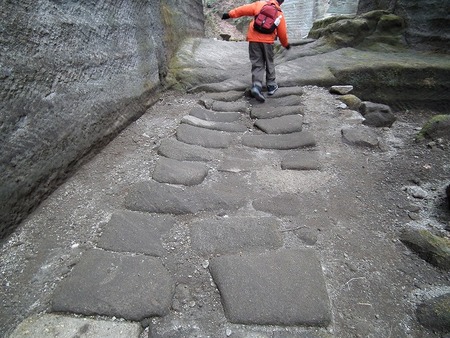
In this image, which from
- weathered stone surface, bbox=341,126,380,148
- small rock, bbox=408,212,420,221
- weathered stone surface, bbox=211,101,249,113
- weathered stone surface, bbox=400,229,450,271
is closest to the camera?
weathered stone surface, bbox=400,229,450,271

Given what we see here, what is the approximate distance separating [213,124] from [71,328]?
1887 millimetres

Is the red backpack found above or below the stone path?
above

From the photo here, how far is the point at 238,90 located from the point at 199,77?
A: 515 mm

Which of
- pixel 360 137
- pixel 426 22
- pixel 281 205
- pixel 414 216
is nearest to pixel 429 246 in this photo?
pixel 414 216

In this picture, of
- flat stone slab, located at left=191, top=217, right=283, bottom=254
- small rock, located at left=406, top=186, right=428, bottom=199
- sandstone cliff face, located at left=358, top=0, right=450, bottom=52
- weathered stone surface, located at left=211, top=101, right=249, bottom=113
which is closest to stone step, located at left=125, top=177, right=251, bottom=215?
flat stone slab, located at left=191, top=217, right=283, bottom=254

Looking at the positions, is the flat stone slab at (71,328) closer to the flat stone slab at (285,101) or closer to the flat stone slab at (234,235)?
the flat stone slab at (234,235)

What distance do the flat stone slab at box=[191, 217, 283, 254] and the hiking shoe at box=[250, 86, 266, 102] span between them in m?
1.83

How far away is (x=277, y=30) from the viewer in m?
3.21

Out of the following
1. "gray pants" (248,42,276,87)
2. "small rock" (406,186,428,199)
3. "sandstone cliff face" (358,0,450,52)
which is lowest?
"small rock" (406,186,428,199)

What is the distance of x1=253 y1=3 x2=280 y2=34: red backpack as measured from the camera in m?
3.05

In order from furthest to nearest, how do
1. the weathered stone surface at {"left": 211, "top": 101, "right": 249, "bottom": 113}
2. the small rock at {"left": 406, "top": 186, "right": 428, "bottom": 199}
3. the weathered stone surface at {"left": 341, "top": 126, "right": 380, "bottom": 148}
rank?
the weathered stone surface at {"left": 211, "top": 101, "right": 249, "bottom": 113} < the weathered stone surface at {"left": 341, "top": 126, "right": 380, "bottom": 148} < the small rock at {"left": 406, "top": 186, "right": 428, "bottom": 199}

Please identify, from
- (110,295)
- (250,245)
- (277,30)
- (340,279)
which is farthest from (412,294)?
(277,30)

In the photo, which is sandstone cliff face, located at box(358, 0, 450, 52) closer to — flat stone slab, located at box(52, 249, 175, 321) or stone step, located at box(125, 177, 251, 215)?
stone step, located at box(125, 177, 251, 215)

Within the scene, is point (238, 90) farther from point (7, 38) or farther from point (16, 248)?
point (16, 248)
